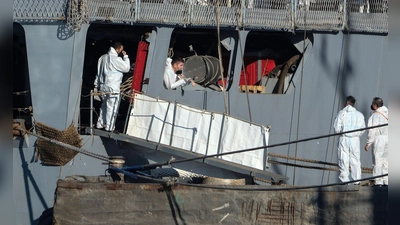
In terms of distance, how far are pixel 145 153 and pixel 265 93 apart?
2.68 m

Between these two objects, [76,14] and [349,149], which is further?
[76,14]

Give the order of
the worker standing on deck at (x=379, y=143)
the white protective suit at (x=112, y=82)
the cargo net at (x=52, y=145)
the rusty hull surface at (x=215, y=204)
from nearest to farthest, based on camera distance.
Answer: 1. the rusty hull surface at (x=215, y=204)
2. the worker standing on deck at (x=379, y=143)
3. the cargo net at (x=52, y=145)
4. the white protective suit at (x=112, y=82)

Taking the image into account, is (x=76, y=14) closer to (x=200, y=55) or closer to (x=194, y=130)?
(x=194, y=130)

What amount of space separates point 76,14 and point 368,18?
4931 mm

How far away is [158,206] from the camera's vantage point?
8523mm

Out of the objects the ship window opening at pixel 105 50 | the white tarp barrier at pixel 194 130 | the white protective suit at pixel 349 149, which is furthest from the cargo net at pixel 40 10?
the white protective suit at pixel 349 149

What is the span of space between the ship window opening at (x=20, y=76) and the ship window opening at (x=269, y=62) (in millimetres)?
3687

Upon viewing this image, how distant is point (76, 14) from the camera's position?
34.1ft

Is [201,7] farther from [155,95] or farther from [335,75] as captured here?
[335,75]

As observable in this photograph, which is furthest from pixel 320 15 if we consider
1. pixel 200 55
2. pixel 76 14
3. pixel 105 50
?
pixel 76 14

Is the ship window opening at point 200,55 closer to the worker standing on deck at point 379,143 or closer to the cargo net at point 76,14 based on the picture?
the cargo net at point 76,14

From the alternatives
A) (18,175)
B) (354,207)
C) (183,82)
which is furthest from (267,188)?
(18,175)

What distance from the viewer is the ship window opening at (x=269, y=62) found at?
484 inches

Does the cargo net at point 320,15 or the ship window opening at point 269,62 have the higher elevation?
the cargo net at point 320,15
